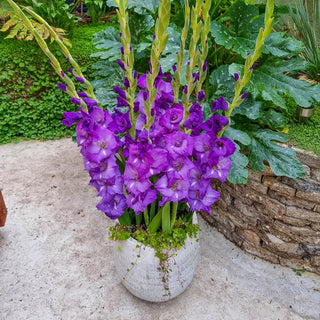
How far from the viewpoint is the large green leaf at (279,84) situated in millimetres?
1758

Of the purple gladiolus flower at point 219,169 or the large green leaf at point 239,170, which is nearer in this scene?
the purple gladiolus flower at point 219,169

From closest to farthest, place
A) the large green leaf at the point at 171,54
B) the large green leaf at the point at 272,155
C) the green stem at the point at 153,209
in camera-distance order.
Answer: the green stem at the point at 153,209
the large green leaf at the point at 272,155
the large green leaf at the point at 171,54

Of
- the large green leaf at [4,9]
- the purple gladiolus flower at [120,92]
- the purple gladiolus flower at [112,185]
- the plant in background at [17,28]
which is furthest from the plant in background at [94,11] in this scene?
the purple gladiolus flower at [112,185]

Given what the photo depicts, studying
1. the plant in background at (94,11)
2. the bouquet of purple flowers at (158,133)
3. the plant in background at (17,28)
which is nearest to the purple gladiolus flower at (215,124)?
the bouquet of purple flowers at (158,133)

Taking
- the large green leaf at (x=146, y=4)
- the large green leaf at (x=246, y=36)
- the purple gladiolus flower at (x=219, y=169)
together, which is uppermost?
the large green leaf at (x=146, y=4)

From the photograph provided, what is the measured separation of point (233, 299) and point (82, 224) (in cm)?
119

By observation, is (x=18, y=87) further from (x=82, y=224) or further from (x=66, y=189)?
(x=82, y=224)

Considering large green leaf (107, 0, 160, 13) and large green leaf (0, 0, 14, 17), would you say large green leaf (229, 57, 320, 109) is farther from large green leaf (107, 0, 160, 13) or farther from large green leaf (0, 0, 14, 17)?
large green leaf (0, 0, 14, 17)

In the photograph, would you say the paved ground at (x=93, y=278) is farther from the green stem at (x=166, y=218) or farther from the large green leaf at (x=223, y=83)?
the large green leaf at (x=223, y=83)

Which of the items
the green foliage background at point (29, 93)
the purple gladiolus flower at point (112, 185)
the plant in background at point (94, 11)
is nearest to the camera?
the purple gladiolus flower at point (112, 185)

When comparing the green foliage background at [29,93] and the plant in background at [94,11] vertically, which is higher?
the plant in background at [94,11]

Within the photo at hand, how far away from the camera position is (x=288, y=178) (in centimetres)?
184

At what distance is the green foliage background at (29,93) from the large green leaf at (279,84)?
7.13ft

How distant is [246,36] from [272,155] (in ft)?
2.36
